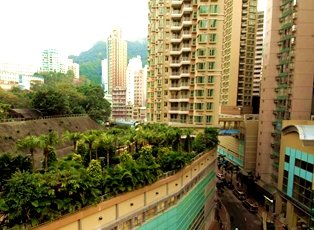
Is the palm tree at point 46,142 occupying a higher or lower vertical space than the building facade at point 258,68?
lower

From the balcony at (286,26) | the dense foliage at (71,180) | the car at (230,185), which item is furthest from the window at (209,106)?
the dense foliage at (71,180)

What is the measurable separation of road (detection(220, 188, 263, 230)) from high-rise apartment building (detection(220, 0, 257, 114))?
3759 cm

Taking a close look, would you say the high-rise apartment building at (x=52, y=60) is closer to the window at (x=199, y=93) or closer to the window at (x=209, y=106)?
the window at (x=199, y=93)

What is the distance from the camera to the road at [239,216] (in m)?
36.1

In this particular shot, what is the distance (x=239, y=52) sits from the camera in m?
79.1

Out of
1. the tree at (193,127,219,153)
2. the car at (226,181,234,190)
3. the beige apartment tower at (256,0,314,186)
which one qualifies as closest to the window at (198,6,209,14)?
the beige apartment tower at (256,0,314,186)

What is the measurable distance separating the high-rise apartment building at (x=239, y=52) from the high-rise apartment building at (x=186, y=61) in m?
34.1

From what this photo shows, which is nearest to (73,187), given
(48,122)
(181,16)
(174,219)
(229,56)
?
(174,219)

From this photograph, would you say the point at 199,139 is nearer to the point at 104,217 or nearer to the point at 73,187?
the point at 104,217

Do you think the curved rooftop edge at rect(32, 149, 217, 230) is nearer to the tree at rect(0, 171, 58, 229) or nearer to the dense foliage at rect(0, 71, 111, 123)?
the tree at rect(0, 171, 58, 229)

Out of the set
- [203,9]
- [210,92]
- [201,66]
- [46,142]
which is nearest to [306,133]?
[210,92]

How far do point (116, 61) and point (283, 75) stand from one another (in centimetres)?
13067

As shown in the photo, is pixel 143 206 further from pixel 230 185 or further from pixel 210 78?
pixel 230 185

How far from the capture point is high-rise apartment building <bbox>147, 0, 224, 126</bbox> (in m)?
42.3
